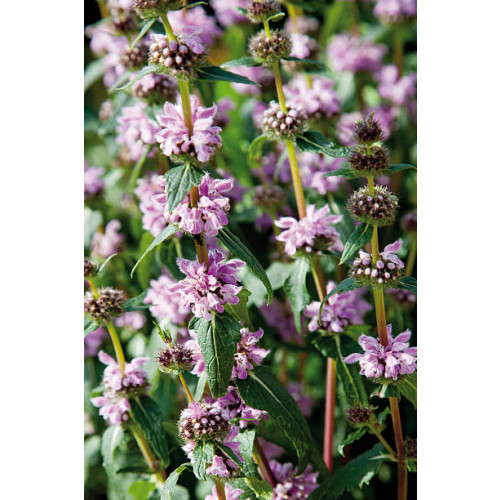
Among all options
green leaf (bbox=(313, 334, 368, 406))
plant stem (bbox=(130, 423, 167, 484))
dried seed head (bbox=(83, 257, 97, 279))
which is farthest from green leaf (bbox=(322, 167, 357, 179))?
plant stem (bbox=(130, 423, 167, 484))

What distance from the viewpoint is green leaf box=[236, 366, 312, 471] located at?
143 centimetres

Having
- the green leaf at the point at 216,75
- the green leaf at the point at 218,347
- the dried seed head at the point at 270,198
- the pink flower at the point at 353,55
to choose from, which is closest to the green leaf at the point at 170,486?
the green leaf at the point at 218,347

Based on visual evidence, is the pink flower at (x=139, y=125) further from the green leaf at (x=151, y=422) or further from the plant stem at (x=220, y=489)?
the plant stem at (x=220, y=489)

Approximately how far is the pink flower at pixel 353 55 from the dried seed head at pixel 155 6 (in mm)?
1834

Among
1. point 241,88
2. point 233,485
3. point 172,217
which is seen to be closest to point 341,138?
point 241,88

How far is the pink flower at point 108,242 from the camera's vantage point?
89.5 inches

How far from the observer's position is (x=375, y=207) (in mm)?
1304

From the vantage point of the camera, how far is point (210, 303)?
1.32 metres

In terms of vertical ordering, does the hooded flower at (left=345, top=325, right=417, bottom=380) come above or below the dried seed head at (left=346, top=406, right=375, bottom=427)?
above

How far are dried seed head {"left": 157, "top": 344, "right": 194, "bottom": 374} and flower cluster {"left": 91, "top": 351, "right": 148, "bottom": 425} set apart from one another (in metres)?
0.30

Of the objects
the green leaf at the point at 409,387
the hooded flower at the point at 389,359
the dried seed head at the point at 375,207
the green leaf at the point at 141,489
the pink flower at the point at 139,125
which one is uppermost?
the pink flower at the point at 139,125

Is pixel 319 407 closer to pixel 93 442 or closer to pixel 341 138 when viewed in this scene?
pixel 93 442

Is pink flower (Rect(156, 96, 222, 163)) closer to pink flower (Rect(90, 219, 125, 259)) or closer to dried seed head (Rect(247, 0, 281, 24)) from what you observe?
dried seed head (Rect(247, 0, 281, 24))

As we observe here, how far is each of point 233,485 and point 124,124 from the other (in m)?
1.17
